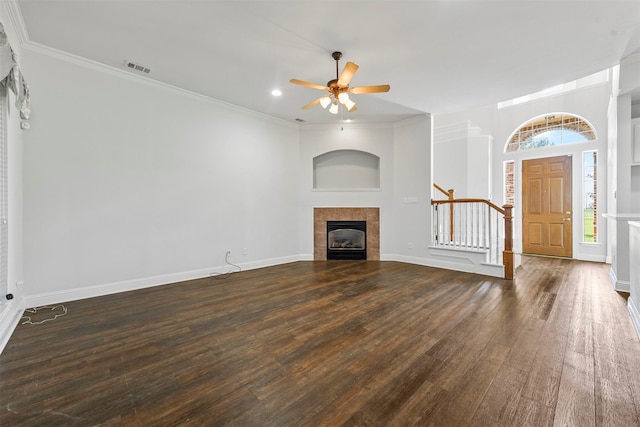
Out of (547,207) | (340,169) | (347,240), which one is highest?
(340,169)

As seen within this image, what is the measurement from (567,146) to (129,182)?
8.51m

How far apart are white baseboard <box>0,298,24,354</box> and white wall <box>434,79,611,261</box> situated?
7.75 meters

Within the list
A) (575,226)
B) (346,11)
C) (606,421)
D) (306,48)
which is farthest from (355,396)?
(575,226)

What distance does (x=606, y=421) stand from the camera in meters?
1.42

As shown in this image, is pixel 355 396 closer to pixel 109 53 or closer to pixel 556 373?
pixel 556 373

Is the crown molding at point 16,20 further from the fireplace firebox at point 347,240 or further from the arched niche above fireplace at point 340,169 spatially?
the fireplace firebox at point 347,240

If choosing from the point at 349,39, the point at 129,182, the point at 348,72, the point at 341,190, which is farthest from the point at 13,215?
the point at 341,190

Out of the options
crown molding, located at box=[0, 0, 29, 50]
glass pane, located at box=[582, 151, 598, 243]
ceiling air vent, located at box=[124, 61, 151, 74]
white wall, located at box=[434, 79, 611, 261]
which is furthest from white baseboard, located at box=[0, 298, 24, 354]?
glass pane, located at box=[582, 151, 598, 243]

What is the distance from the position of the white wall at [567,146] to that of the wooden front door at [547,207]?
0.11m

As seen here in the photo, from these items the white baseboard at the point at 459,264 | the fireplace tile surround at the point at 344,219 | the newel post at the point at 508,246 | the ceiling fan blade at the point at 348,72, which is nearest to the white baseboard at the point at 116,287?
the fireplace tile surround at the point at 344,219

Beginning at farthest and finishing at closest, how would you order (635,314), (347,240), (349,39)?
(347,240) → (349,39) → (635,314)

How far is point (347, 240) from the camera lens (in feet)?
20.2

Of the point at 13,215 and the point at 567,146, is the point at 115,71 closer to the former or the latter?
the point at 13,215

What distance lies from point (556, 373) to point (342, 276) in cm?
288
